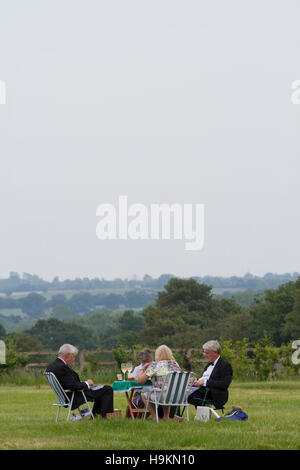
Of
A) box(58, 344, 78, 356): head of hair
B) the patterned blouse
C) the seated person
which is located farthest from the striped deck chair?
box(58, 344, 78, 356): head of hair

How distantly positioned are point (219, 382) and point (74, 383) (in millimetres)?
2029

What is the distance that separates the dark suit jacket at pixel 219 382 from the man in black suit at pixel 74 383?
1437mm

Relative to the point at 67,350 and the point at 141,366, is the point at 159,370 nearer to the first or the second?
the point at 141,366

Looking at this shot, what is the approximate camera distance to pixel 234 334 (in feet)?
242

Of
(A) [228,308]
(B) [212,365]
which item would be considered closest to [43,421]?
(B) [212,365]

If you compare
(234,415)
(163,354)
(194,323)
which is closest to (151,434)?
(163,354)

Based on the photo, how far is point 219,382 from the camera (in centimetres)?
1184

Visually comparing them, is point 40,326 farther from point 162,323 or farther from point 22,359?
point 22,359

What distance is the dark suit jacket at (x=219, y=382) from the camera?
11.9m

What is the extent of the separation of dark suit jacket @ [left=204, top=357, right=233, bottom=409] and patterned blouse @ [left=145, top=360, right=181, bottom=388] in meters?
0.65

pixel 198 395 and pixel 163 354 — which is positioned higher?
pixel 163 354

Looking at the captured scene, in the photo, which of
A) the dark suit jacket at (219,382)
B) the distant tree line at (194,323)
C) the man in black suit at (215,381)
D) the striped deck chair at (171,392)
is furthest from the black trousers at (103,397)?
the distant tree line at (194,323)

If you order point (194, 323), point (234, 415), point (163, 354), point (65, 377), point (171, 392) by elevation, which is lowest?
point (194, 323)

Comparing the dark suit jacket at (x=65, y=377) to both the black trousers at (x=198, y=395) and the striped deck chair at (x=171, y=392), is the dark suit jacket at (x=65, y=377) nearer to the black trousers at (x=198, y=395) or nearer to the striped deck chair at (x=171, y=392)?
the striped deck chair at (x=171, y=392)
